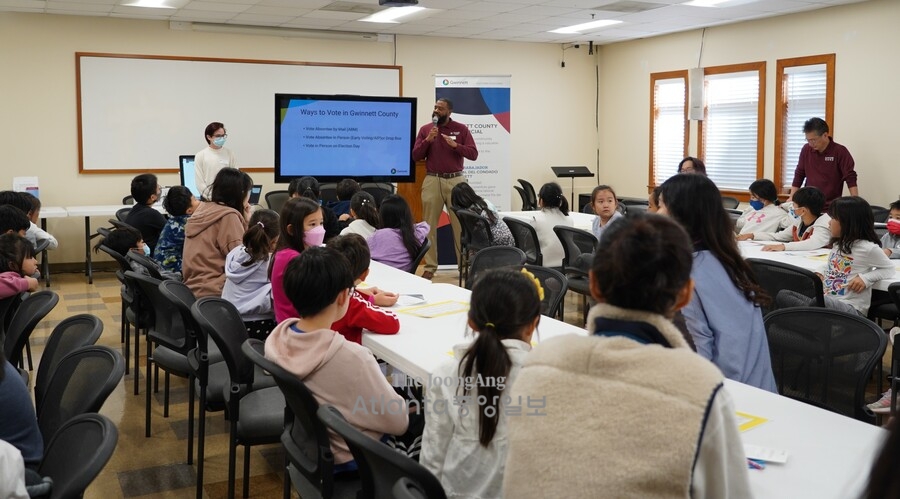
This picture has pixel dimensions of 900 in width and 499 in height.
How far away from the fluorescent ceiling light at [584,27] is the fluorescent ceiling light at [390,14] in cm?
215

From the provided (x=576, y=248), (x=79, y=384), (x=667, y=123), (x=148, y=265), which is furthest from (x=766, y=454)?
(x=667, y=123)

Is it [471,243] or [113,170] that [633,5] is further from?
[113,170]

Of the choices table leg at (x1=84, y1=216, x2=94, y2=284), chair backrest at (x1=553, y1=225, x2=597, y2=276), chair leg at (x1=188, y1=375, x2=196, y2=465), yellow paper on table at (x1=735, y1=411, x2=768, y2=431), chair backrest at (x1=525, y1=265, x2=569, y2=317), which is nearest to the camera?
yellow paper on table at (x1=735, y1=411, x2=768, y2=431)

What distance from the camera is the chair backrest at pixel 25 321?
3105mm

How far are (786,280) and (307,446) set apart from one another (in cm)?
271

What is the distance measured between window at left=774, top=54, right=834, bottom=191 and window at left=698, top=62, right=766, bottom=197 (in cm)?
27

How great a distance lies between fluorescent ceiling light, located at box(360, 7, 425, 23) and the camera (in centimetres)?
889

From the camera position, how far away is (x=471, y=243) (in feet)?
23.2

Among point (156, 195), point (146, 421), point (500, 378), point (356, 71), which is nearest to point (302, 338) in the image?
point (500, 378)

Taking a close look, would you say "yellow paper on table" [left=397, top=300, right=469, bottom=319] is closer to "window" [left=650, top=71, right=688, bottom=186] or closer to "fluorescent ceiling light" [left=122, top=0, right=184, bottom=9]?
"fluorescent ceiling light" [left=122, top=0, right=184, bottom=9]

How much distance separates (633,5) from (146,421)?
647cm

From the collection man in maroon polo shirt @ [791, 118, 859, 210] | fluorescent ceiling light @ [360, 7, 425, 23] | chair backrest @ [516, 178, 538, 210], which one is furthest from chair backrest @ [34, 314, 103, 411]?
chair backrest @ [516, 178, 538, 210]

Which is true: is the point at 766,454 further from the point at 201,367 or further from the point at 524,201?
the point at 524,201

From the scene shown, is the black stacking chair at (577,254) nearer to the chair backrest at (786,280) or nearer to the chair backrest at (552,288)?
the chair backrest at (786,280)
